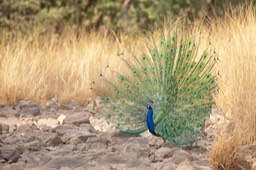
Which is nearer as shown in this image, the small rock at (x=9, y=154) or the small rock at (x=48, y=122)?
the small rock at (x=9, y=154)

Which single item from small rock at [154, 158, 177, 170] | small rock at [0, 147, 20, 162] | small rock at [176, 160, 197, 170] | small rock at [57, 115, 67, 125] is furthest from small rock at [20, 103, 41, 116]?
small rock at [176, 160, 197, 170]

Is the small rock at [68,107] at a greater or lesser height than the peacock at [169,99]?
lesser

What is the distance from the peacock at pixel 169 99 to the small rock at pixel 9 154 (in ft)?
3.92

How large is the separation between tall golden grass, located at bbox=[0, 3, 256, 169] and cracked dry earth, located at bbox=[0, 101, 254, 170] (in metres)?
0.37

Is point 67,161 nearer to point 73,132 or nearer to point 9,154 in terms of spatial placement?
point 9,154

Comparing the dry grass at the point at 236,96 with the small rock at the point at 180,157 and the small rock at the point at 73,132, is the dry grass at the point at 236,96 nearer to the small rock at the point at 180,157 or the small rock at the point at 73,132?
the small rock at the point at 180,157

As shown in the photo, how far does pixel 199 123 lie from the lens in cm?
656

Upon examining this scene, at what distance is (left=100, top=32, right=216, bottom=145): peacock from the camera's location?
21.4ft

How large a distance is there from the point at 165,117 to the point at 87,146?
32.6 inches

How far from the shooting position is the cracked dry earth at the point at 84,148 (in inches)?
231

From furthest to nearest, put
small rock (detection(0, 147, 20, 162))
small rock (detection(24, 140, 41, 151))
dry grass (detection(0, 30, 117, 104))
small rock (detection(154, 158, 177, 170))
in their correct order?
dry grass (detection(0, 30, 117, 104))
small rock (detection(24, 140, 41, 151))
small rock (detection(0, 147, 20, 162))
small rock (detection(154, 158, 177, 170))

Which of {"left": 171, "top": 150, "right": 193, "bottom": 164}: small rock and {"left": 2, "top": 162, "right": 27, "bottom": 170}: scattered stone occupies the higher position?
{"left": 171, "top": 150, "right": 193, "bottom": 164}: small rock

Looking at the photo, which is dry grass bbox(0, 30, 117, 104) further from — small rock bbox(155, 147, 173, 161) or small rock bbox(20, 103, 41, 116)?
small rock bbox(155, 147, 173, 161)

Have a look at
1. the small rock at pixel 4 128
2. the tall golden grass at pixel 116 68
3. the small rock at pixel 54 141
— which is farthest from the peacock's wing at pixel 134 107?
the small rock at pixel 4 128
